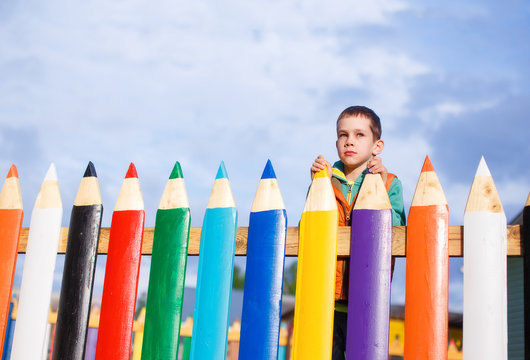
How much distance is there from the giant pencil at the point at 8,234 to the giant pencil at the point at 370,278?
6.15 feet

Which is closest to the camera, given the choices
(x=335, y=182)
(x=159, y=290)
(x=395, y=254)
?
(x=395, y=254)

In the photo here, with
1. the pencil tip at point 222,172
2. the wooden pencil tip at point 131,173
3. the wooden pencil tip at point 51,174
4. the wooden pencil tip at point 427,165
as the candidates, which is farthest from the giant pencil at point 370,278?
the wooden pencil tip at point 51,174

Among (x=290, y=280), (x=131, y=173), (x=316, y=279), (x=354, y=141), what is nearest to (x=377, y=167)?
(x=354, y=141)

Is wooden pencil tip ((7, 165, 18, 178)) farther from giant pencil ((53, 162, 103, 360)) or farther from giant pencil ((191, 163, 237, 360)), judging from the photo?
giant pencil ((191, 163, 237, 360))

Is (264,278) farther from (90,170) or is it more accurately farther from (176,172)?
(90,170)

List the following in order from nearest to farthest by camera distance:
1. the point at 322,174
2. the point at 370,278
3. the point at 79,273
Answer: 1. the point at 370,278
2. the point at 322,174
3. the point at 79,273

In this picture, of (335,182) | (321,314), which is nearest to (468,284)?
(321,314)

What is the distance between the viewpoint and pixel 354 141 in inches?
126

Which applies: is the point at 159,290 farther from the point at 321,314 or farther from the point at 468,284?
the point at 468,284

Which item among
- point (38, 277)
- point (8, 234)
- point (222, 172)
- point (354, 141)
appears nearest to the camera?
point (222, 172)

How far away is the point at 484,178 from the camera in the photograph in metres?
2.31

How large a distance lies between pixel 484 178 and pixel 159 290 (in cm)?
154

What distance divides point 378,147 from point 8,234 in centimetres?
220

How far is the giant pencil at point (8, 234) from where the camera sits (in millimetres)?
2994
